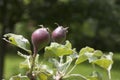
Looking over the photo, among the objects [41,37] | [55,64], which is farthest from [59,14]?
[41,37]

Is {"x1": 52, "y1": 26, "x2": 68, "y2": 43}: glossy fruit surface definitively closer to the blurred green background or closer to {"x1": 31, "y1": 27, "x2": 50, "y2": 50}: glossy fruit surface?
{"x1": 31, "y1": 27, "x2": 50, "y2": 50}: glossy fruit surface

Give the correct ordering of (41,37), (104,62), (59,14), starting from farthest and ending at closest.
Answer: (59,14), (104,62), (41,37)

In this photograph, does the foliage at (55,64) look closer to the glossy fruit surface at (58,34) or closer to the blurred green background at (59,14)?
the glossy fruit surface at (58,34)

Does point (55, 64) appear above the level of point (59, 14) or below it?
below

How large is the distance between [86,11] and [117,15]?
4.65ft

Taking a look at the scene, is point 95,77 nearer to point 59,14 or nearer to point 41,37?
point 41,37

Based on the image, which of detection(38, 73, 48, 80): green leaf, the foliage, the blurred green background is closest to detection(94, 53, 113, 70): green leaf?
the foliage

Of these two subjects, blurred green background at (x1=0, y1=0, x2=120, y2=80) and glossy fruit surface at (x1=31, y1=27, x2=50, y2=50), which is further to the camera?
blurred green background at (x1=0, y1=0, x2=120, y2=80)

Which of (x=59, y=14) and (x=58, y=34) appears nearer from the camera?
(x=58, y=34)

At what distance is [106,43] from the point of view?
75.1ft

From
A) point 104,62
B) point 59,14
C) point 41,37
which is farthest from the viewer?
point 59,14

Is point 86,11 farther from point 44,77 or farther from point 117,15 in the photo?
point 44,77

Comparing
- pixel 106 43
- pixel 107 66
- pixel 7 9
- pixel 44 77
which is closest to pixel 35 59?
pixel 44 77

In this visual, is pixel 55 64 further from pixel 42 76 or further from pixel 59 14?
pixel 59 14
